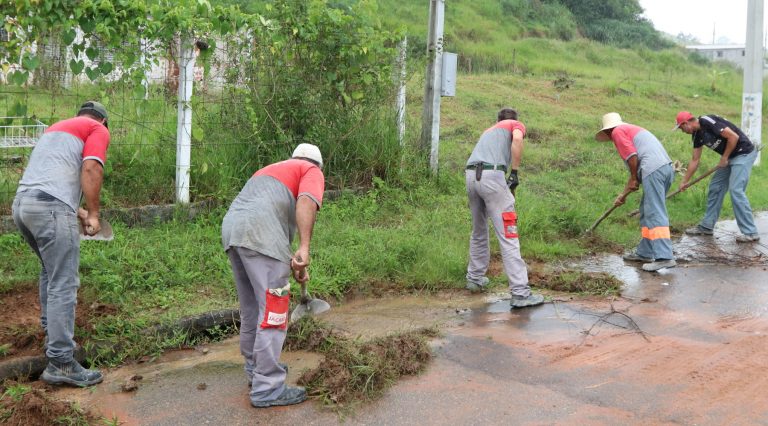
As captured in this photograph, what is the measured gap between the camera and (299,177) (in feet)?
14.3

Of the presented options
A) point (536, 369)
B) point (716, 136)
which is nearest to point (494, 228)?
point (536, 369)

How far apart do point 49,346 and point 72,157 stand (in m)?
1.22

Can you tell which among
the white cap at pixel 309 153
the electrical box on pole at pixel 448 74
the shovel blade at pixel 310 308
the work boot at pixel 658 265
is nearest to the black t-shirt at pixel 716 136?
the work boot at pixel 658 265

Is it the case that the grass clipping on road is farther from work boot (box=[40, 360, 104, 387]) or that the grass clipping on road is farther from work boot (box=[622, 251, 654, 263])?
work boot (box=[622, 251, 654, 263])

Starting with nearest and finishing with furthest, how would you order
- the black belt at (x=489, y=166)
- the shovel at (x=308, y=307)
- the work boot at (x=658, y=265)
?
the shovel at (x=308, y=307), the black belt at (x=489, y=166), the work boot at (x=658, y=265)

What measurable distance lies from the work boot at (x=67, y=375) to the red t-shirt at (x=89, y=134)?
1327mm

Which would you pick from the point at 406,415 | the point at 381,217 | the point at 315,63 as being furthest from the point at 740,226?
the point at 406,415

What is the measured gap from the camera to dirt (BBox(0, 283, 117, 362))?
4938 millimetres

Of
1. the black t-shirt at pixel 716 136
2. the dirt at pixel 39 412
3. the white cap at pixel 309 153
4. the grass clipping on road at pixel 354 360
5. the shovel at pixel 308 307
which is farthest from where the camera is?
the black t-shirt at pixel 716 136

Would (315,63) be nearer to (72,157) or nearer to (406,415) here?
(72,157)

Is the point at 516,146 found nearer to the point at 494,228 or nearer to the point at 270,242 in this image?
the point at 494,228

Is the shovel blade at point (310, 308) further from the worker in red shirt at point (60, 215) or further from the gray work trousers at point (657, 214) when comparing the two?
the gray work trousers at point (657, 214)

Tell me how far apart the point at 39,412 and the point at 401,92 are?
21.1 ft

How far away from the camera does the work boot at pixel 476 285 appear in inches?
264
